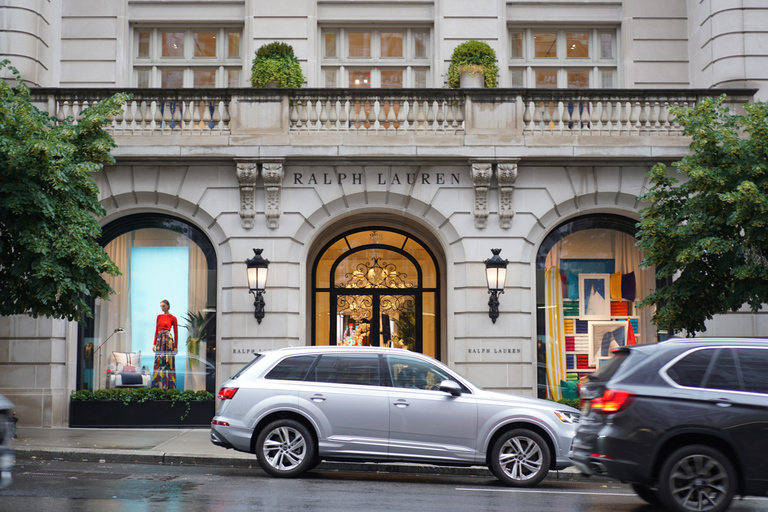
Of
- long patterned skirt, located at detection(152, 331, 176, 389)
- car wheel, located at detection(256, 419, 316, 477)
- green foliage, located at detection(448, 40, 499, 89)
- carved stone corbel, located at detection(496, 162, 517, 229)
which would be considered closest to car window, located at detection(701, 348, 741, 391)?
car wheel, located at detection(256, 419, 316, 477)

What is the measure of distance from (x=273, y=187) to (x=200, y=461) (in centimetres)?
608

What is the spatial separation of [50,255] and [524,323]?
8.92m

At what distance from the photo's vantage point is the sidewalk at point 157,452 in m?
11.6

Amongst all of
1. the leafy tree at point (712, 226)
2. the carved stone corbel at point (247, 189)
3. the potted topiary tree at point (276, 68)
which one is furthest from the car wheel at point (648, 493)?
the potted topiary tree at point (276, 68)

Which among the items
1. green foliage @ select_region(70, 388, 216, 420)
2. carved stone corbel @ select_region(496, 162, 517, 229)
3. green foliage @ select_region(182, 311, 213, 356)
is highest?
carved stone corbel @ select_region(496, 162, 517, 229)

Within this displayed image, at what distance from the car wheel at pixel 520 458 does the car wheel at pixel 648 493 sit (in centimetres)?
175

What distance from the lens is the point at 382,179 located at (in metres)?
16.3

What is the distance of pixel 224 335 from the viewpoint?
1608 cm

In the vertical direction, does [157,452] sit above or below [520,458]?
below

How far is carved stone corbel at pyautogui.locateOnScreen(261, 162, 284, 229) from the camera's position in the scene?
1591 cm

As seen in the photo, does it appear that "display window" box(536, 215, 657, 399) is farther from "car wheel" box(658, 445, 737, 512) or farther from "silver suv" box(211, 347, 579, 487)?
"car wheel" box(658, 445, 737, 512)

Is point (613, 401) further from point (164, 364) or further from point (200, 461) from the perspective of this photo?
point (164, 364)

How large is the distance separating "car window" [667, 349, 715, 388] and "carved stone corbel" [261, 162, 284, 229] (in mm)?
10076

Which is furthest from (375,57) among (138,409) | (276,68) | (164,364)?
(138,409)
